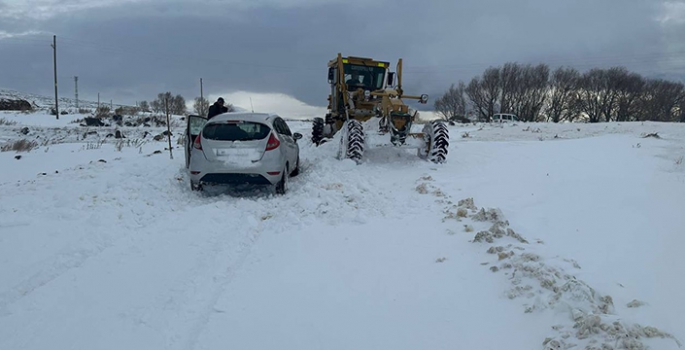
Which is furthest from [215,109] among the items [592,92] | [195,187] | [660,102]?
[660,102]

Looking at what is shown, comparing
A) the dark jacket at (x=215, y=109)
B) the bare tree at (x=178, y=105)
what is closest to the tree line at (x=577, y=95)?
the bare tree at (x=178, y=105)

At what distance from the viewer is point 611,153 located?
482 inches

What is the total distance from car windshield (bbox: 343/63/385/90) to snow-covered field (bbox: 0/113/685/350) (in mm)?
6657

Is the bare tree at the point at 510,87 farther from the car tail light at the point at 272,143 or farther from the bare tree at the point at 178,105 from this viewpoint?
the car tail light at the point at 272,143

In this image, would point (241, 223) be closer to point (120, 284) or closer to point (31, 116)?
point (120, 284)

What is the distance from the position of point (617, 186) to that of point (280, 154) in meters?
6.14

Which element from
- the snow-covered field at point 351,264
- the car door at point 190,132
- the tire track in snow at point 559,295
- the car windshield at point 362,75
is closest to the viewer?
the tire track in snow at point 559,295

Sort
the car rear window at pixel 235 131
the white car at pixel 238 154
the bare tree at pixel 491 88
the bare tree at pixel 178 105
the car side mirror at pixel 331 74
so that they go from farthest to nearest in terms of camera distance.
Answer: the bare tree at pixel 491 88 < the bare tree at pixel 178 105 < the car side mirror at pixel 331 74 < the car rear window at pixel 235 131 < the white car at pixel 238 154

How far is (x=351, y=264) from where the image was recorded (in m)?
5.21

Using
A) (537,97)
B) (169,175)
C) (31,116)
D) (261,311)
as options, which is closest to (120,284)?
(261,311)

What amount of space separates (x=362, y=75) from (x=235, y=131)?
24.8 ft

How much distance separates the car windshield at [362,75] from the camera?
1527cm

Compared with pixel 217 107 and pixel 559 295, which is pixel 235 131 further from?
pixel 559 295

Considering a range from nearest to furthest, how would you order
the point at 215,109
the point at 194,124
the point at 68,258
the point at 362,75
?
the point at 68,258
the point at 194,124
the point at 215,109
the point at 362,75
